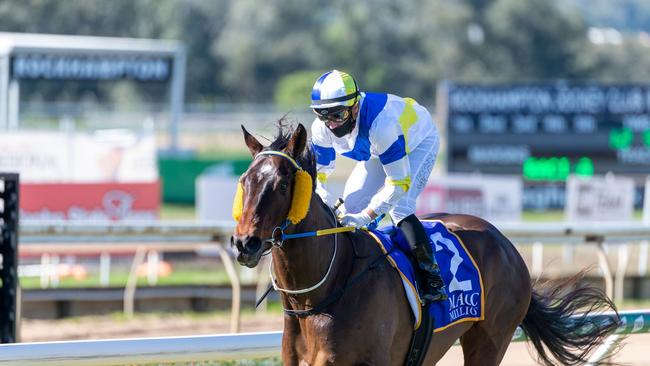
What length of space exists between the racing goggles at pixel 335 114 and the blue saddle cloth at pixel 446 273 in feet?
1.74

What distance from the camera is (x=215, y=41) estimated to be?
2068 inches

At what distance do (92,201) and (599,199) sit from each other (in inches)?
257

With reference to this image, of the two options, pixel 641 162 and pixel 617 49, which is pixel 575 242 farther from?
pixel 617 49

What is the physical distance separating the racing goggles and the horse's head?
0.75ft

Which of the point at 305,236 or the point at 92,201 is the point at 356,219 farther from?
the point at 92,201

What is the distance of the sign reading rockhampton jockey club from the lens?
69.6ft

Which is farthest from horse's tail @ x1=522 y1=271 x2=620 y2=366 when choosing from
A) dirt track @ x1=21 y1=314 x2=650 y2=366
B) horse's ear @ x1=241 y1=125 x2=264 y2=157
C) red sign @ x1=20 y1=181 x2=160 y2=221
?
red sign @ x1=20 y1=181 x2=160 y2=221

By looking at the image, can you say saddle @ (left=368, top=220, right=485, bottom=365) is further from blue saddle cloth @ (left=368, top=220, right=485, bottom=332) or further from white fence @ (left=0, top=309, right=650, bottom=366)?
white fence @ (left=0, top=309, right=650, bottom=366)

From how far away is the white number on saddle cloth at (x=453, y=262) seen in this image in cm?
470

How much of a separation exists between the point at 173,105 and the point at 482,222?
694 inches

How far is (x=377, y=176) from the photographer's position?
4707mm

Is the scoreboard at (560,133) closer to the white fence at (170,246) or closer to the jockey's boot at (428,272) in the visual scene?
the white fence at (170,246)

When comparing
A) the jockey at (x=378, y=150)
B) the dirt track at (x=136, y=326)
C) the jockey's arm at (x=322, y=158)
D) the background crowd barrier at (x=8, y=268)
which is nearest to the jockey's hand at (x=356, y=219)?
the jockey at (x=378, y=150)

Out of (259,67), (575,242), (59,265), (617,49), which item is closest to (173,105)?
(59,265)
